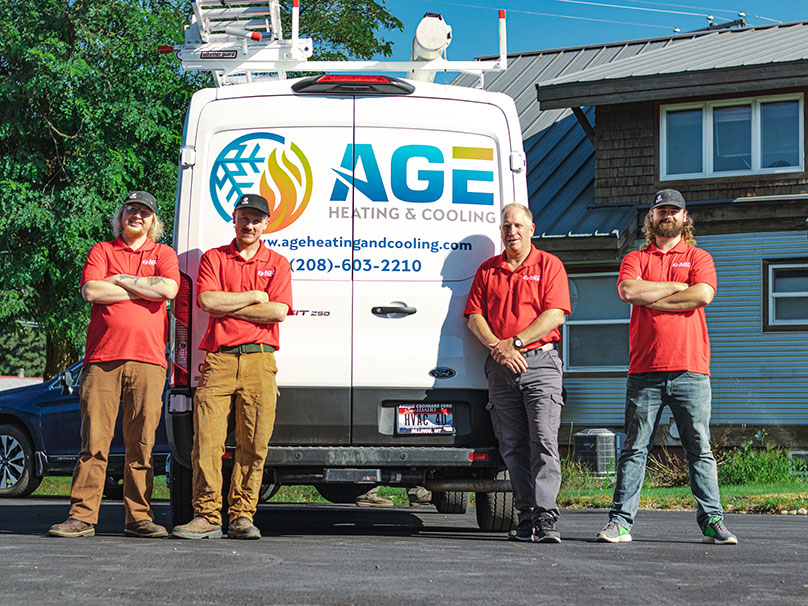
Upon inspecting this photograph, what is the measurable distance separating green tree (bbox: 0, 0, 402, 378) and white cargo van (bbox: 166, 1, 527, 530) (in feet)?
42.7

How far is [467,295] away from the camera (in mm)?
7527

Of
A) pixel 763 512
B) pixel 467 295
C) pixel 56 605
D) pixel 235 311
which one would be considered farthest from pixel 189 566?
pixel 763 512

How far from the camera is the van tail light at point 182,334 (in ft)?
24.3

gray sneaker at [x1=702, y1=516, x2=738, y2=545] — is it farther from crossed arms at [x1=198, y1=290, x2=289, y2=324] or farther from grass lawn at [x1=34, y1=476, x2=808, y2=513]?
grass lawn at [x1=34, y1=476, x2=808, y2=513]

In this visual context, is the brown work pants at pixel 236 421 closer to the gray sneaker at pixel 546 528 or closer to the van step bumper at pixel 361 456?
the van step bumper at pixel 361 456

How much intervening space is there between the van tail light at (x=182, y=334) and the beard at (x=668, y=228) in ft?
9.61

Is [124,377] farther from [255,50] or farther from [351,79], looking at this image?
[255,50]

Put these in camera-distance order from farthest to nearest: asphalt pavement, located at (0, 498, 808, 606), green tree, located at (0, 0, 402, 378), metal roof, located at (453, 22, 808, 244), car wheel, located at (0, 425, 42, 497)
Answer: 1. green tree, located at (0, 0, 402, 378)
2. metal roof, located at (453, 22, 808, 244)
3. car wheel, located at (0, 425, 42, 497)
4. asphalt pavement, located at (0, 498, 808, 606)

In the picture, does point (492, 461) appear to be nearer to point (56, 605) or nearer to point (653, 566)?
point (653, 566)

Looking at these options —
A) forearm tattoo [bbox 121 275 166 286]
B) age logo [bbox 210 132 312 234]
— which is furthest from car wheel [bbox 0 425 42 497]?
age logo [bbox 210 132 312 234]

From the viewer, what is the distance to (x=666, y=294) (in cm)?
746

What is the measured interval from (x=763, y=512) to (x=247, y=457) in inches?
232

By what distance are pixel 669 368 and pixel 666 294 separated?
1.49 ft

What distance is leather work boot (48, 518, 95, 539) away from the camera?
24.5 feet
